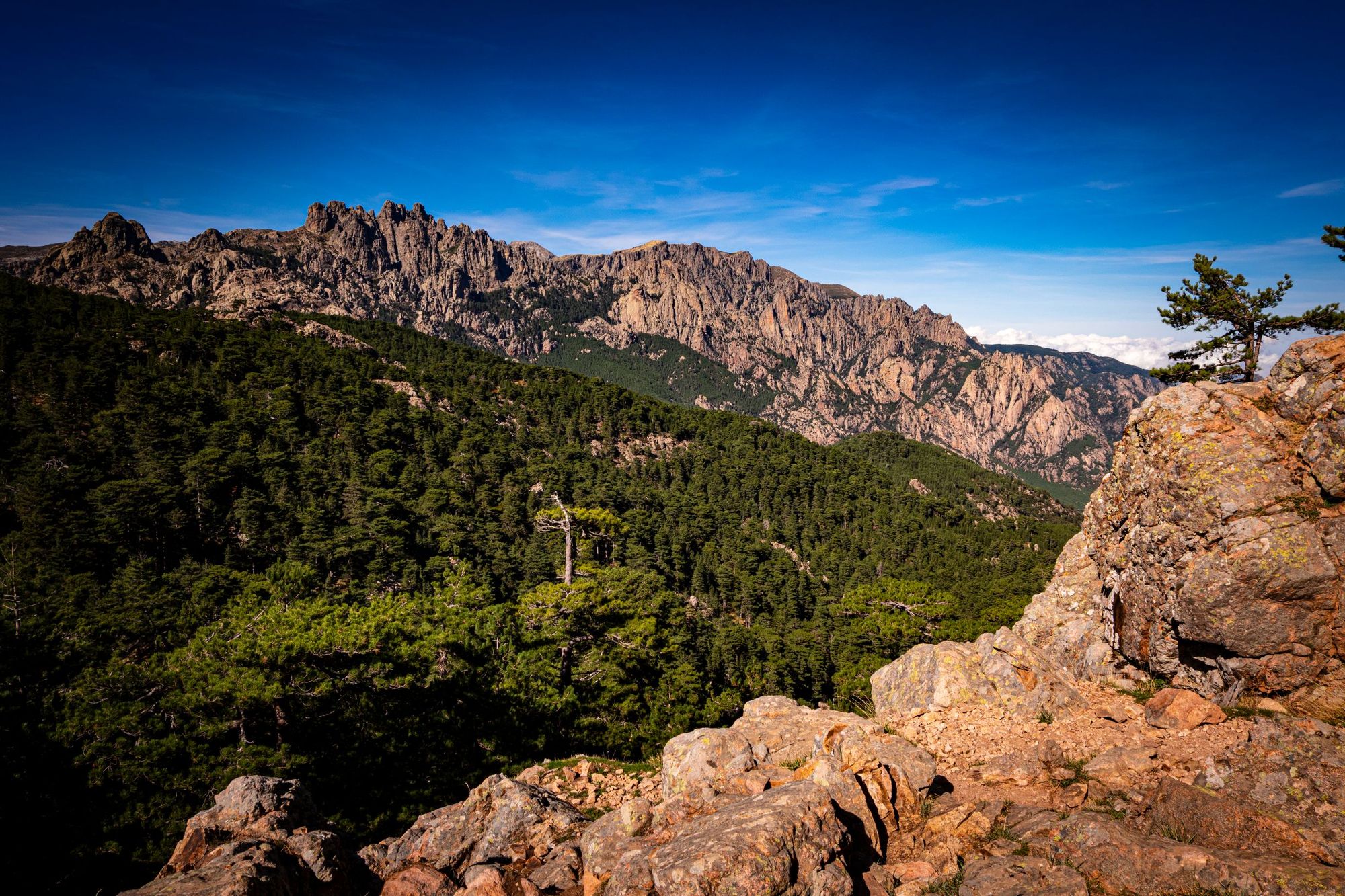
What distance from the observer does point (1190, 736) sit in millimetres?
13492

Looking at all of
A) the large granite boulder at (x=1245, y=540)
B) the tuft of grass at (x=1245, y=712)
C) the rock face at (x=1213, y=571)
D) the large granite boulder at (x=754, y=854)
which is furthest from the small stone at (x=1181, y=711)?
the large granite boulder at (x=754, y=854)

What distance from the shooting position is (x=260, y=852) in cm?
1180

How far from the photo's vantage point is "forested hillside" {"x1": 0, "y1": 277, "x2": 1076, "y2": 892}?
72.7ft

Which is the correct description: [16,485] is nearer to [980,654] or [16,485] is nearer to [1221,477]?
[980,654]

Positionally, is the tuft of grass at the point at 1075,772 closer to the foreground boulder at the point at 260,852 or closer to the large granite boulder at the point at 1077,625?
the large granite boulder at the point at 1077,625

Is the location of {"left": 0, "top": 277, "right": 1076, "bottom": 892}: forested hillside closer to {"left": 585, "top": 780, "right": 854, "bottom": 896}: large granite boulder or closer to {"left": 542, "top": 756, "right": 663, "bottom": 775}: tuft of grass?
{"left": 542, "top": 756, "right": 663, "bottom": 775}: tuft of grass

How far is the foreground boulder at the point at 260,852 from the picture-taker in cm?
1086

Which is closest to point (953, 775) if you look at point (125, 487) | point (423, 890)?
point (423, 890)

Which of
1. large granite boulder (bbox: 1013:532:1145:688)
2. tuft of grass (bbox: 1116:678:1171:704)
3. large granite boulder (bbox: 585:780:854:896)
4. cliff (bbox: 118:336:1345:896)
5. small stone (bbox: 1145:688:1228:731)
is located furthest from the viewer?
large granite boulder (bbox: 1013:532:1145:688)

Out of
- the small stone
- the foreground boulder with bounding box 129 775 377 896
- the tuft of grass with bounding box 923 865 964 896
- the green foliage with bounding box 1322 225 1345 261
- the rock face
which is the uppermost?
A: the green foliage with bounding box 1322 225 1345 261

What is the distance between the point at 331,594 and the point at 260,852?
2787 cm

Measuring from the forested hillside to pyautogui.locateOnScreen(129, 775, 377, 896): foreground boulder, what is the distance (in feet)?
30.8

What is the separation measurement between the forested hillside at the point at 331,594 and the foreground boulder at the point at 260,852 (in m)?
9.39

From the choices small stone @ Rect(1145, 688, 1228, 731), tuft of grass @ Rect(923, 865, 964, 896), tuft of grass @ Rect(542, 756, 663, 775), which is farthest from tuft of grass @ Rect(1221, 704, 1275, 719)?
tuft of grass @ Rect(542, 756, 663, 775)
